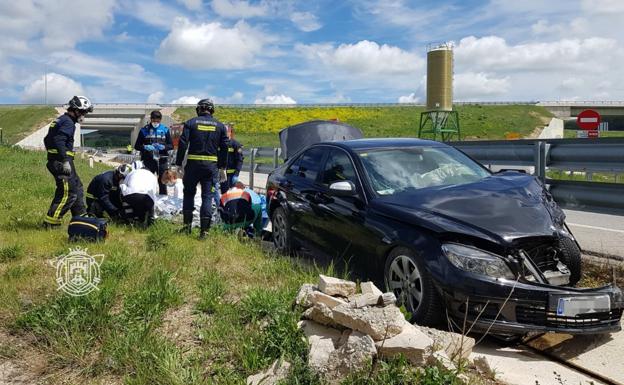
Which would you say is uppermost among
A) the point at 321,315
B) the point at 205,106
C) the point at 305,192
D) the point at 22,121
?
the point at 22,121

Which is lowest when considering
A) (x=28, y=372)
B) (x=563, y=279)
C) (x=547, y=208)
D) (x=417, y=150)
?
(x=28, y=372)

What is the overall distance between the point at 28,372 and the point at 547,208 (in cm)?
384

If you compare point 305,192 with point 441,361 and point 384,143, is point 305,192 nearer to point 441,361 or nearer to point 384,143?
point 384,143

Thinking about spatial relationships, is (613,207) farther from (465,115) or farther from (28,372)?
(465,115)

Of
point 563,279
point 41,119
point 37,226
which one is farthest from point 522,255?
point 41,119

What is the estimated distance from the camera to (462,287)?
346cm

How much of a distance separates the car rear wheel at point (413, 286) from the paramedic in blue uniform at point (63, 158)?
4.93m

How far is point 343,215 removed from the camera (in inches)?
193

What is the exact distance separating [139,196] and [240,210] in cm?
140

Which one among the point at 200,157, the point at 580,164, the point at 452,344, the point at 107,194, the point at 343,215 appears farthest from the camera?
the point at 107,194

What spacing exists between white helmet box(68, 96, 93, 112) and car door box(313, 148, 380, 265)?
12.2 ft

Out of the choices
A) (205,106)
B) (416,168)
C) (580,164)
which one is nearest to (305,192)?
(416,168)

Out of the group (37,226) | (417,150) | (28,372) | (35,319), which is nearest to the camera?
(28,372)

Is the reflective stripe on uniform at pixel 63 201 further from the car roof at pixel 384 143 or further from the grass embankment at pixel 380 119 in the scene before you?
the grass embankment at pixel 380 119
